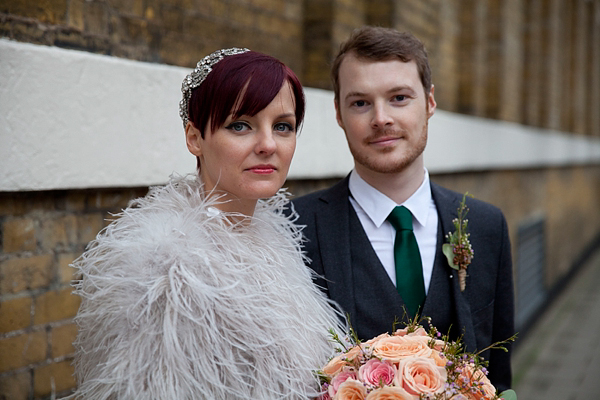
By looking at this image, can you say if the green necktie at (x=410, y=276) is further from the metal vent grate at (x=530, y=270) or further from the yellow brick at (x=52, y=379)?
the metal vent grate at (x=530, y=270)

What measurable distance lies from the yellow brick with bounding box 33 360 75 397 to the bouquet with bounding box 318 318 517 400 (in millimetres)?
1204

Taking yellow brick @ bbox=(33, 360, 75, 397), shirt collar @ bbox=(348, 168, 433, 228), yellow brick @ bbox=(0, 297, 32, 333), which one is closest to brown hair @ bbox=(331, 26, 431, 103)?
shirt collar @ bbox=(348, 168, 433, 228)

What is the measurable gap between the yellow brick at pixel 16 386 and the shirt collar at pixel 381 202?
4.60 feet

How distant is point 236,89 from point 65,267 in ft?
3.98

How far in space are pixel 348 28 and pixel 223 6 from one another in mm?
1232

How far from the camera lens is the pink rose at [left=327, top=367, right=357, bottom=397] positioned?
1642mm

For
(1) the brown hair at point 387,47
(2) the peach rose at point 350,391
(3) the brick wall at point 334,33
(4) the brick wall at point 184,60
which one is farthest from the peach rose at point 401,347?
(3) the brick wall at point 334,33

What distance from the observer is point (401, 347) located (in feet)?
5.65

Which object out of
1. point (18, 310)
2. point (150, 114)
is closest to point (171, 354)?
point (18, 310)

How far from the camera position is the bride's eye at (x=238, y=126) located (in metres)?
1.71

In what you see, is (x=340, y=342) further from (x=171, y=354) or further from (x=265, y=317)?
(x=171, y=354)

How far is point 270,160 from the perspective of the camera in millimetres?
1742

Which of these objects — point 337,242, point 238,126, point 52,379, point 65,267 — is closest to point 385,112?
point 337,242

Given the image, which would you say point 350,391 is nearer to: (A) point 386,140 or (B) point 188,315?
(B) point 188,315
